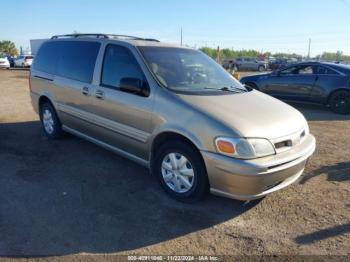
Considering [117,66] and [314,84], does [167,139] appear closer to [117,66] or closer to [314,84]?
[117,66]

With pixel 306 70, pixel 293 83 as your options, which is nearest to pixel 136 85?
pixel 293 83

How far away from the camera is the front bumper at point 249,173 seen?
3.45 meters

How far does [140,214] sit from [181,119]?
115cm

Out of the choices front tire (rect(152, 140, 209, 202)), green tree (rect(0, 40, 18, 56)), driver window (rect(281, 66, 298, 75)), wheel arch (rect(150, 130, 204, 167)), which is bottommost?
front tire (rect(152, 140, 209, 202))

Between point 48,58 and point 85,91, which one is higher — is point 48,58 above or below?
above

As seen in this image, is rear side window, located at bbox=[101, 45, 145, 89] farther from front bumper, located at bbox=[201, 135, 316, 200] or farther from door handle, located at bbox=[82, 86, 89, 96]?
front bumper, located at bbox=[201, 135, 316, 200]

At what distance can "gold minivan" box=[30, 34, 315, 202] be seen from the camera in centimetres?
355

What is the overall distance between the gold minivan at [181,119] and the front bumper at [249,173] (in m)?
0.01

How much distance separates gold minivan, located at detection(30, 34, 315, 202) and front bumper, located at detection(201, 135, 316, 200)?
1 centimetres

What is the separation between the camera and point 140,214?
3.81 m

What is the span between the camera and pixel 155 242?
331cm

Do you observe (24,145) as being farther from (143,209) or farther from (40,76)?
(143,209)

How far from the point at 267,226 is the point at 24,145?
453 centimetres

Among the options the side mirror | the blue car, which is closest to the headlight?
the side mirror
